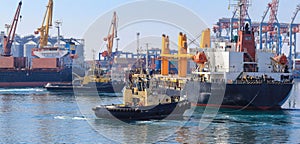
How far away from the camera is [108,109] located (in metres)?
39.6

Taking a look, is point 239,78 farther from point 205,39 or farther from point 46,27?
point 46,27

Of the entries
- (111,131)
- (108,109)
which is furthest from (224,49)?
(111,131)

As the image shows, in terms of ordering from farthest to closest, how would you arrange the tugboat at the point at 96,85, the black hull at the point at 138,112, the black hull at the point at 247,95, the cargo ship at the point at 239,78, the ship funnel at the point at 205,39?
the tugboat at the point at 96,85 < the ship funnel at the point at 205,39 < the cargo ship at the point at 239,78 < the black hull at the point at 247,95 < the black hull at the point at 138,112

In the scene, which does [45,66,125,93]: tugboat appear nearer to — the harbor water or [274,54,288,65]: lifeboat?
the harbor water

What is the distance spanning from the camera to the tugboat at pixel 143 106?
39406mm

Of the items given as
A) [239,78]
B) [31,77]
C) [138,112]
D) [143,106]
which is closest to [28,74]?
[31,77]

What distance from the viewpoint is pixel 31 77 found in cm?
10581

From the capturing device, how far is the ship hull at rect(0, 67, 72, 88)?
10338cm

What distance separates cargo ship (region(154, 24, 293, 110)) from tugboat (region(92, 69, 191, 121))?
6.91m

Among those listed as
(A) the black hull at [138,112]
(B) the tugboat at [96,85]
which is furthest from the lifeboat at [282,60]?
(B) the tugboat at [96,85]

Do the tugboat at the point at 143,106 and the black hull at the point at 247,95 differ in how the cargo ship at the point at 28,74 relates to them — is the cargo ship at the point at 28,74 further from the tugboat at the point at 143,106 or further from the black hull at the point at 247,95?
the tugboat at the point at 143,106

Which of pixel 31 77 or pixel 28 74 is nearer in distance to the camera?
pixel 28 74

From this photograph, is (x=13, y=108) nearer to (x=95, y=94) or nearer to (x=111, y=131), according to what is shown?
(x=111, y=131)

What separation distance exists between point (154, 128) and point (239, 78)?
50.6ft
